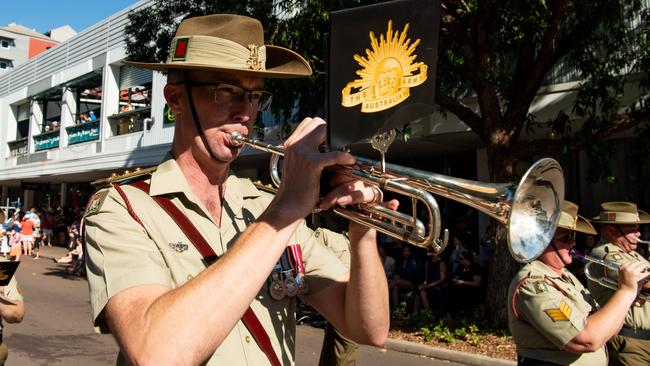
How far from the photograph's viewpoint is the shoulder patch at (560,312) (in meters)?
3.16

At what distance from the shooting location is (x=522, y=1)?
23.4 ft

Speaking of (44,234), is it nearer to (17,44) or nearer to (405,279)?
(405,279)

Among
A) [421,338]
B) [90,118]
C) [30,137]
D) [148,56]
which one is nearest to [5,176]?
[30,137]

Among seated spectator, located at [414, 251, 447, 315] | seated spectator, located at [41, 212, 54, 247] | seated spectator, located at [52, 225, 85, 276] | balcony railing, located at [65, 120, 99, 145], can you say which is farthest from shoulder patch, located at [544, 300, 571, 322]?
seated spectator, located at [41, 212, 54, 247]

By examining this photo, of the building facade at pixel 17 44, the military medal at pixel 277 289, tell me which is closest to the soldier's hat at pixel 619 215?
the military medal at pixel 277 289

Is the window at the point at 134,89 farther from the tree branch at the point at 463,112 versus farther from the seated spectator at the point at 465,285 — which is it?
the tree branch at the point at 463,112

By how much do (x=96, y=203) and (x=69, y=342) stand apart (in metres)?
6.95

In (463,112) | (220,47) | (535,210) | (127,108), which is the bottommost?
(535,210)

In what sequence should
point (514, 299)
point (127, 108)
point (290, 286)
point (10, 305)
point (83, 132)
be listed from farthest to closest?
point (83, 132)
point (127, 108)
point (10, 305)
point (514, 299)
point (290, 286)

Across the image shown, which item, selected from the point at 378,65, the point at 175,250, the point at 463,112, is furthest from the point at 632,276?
the point at 463,112

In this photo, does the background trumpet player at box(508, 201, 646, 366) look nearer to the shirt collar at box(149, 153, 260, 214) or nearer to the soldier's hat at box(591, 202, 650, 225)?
the soldier's hat at box(591, 202, 650, 225)

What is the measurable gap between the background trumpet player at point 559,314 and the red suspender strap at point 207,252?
78.2 inches

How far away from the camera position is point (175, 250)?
1.78 meters

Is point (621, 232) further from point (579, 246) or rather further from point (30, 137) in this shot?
point (30, 137)
